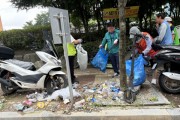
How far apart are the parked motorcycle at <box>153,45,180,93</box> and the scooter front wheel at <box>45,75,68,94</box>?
6.88 ft

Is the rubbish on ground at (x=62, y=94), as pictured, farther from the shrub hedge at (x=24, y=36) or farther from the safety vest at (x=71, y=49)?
the shrub hedge at (x=24, y=36)

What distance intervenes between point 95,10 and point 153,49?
4.64 meters

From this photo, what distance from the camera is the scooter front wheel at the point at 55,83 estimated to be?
5.43 metres

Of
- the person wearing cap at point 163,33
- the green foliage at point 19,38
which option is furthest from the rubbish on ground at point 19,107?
the green foliage at point 19,38

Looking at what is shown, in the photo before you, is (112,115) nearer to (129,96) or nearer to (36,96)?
(129,96)

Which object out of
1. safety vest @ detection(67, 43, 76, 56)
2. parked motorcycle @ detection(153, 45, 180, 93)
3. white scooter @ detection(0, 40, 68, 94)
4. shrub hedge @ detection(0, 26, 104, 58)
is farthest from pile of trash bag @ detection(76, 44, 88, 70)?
shrub hedge @ detection(0, 26, 104, 58)

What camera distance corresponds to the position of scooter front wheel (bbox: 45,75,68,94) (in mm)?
5430

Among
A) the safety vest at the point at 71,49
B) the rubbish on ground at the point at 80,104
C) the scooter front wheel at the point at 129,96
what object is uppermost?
the safety vest at the point at 71,49

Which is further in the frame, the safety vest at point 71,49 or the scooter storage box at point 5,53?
the safety vest at point 71,49

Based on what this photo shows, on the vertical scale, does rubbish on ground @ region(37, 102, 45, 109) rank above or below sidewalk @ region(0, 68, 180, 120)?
above

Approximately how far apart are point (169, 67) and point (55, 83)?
2.58 metres

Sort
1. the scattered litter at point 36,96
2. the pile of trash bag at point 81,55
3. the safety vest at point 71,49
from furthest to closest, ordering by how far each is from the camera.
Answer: the pile of trash bag at point 81,55 → the safety vest at point 71,49 → the scattered litter at point 36,96

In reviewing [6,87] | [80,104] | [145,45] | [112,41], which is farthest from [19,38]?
[80,104]

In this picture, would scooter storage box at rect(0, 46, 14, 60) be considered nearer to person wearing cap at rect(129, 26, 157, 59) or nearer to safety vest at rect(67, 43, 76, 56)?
safety vest at rect(67, 43, 76, 56)
